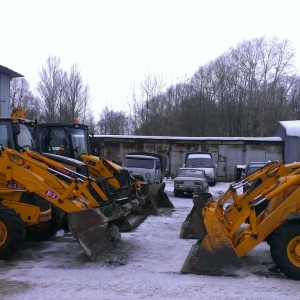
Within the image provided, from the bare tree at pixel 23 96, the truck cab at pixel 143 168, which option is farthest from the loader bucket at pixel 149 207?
the bare tree at pixel 23 96

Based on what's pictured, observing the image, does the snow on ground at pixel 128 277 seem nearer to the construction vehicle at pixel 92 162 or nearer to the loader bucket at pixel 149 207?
the loader bucket at pixel 149 207

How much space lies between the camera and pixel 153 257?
862 cm

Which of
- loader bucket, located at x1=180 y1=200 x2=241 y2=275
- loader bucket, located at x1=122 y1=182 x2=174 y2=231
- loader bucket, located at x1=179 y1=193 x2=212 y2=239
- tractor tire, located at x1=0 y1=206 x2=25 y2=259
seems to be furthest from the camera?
loader bucket, located at x1=122 y1=182 x2=174 y2=231

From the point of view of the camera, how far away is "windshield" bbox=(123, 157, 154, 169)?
21.5 m

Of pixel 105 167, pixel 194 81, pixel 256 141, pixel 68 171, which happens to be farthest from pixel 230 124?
pixel 68 171

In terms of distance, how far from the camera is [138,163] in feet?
70.9

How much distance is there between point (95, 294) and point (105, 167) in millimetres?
7016

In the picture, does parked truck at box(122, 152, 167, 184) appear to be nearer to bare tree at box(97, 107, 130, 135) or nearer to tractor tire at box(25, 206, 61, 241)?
tractor tire at box(25, 206, 61, 241)

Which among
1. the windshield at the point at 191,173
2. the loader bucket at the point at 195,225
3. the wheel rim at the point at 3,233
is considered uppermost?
the windshield at the point at 191,173

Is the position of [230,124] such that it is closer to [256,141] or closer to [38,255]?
[256,141]

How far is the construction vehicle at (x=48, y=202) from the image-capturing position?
311 inches

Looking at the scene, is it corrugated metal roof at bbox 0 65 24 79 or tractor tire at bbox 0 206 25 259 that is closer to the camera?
tractor tire at bbox 0 206 25 259

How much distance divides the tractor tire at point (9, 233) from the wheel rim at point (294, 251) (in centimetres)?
445

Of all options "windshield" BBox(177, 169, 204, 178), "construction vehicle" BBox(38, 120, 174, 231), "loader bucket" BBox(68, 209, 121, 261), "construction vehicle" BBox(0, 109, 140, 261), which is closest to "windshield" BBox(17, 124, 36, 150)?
"construction vehicle" BBox(0, 109, 140, 261)
